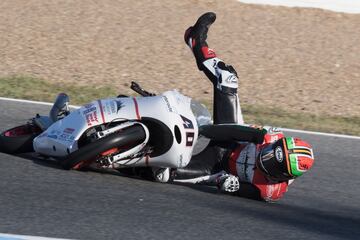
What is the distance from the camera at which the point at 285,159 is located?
20.7 feet

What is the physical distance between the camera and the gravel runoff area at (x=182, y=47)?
11.3m

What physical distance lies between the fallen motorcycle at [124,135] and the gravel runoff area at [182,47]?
427 cm

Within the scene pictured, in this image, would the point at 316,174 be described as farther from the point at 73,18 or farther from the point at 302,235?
the point at 73,18

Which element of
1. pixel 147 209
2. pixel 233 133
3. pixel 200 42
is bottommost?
pixel 147 209

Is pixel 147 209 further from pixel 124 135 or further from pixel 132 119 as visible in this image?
pixel 132 119

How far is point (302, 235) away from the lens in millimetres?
5859

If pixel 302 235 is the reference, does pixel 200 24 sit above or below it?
above

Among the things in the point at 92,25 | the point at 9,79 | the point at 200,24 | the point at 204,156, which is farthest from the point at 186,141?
the point at 92,25

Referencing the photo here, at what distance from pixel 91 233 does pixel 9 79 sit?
5724 millimetres

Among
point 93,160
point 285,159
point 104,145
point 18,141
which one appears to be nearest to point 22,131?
point 18,141

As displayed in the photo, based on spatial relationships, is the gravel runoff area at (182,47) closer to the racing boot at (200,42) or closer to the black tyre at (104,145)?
the racing boot at (200,42)

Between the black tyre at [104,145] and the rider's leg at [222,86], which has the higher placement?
the rider's leg at [222,86]

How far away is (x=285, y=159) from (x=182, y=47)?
668cm

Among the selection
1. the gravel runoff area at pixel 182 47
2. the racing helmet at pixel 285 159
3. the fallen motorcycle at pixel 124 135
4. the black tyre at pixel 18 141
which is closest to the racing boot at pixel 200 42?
the fallen motorcycle at pixel 124 135
